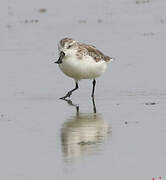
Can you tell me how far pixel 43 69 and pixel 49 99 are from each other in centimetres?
331

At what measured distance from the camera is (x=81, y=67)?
16.8 meters

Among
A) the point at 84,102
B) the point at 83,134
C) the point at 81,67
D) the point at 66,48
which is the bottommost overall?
the point at 83,134

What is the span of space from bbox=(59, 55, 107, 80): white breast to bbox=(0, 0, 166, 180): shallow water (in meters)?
0.42

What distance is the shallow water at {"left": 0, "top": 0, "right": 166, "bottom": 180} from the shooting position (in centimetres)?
1133

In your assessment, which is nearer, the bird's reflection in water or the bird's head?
the bird's reflection in water

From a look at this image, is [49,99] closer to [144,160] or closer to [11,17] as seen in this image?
[144,160]

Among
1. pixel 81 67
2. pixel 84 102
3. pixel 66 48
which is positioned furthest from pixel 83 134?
pixel 81 67

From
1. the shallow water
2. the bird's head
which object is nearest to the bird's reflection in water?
the shallow water

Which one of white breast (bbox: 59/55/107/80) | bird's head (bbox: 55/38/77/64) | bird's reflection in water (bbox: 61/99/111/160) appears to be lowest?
bird's reflection in water (bbox: 61/99/111/160)

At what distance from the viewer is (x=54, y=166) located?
11.2m

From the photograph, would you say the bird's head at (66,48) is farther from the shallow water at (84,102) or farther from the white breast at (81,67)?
the shallow water at (84,102)

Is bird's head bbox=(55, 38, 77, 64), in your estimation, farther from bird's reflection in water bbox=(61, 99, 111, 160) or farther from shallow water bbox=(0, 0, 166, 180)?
bird's reflection in water bbox=(61, 99, 111, 160)

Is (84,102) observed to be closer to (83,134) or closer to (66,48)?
(66,48)

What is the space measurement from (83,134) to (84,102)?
3173 mm
